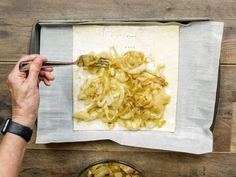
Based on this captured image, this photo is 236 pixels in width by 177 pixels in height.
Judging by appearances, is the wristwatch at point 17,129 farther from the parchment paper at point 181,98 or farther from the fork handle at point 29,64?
the parchment paper at point 181,98

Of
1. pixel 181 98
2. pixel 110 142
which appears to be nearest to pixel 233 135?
pixel 181 98

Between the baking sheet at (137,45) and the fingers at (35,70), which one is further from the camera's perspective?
the baking sheet at (137,45)

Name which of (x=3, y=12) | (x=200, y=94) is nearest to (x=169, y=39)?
(x=200, y=94)

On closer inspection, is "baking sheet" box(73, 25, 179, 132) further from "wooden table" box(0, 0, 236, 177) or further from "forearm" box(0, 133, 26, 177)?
"forearm" box(0, 133, 26, 177)

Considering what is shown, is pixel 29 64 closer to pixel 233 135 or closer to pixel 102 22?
pixel 102 22

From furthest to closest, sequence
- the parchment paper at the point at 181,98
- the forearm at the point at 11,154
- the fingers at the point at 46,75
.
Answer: the parchment paper at the point at 181,98
the fingers at the point at 46,75
the forearm at the point at 11,154

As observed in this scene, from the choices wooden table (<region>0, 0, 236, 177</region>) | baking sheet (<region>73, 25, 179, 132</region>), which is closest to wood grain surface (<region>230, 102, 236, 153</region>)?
wooden table (<region>0, 0, 236, 177</region>)

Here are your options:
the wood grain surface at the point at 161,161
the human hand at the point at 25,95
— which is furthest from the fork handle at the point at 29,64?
the wood grain surface at the point at 161,161
